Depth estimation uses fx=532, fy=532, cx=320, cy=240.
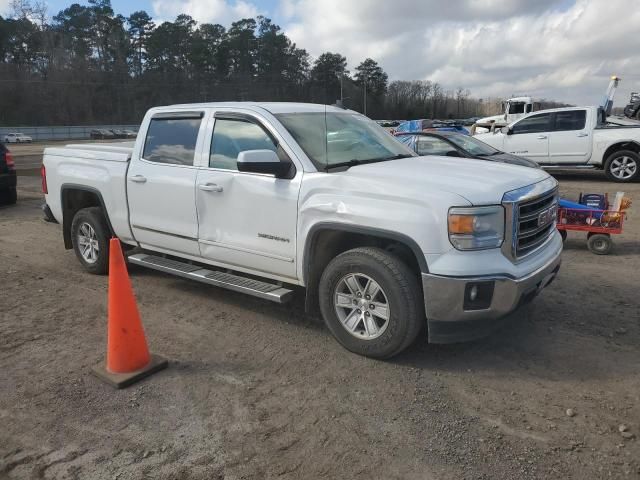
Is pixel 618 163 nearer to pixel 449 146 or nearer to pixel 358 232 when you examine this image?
pixel 449 146

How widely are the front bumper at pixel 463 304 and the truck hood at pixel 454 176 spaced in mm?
544

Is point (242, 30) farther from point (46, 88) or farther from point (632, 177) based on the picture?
point (632, 177)

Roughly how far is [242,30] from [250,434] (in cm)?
6609

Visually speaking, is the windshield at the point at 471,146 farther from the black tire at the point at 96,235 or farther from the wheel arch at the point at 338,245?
the black tire at the point at 96,235

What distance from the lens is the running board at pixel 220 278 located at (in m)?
4.36

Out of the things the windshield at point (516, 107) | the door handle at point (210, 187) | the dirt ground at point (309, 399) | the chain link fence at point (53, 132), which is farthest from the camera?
the chain link fence at point (53, 132)

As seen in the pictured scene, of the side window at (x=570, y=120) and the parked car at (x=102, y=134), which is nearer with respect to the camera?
the side window at (x=570, y=120)

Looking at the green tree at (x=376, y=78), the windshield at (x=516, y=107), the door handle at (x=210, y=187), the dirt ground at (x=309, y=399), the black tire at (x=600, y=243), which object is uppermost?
the green tree at (x=376, y=78)

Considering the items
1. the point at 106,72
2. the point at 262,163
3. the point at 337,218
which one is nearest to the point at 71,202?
the point at 262,163

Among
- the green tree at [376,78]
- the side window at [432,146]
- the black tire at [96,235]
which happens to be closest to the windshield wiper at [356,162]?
the black tire at [96,235]

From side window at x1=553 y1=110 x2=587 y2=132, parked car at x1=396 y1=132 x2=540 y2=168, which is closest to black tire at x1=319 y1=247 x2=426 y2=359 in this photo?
parked car at x1=396 y1=132 x2=540 y2=168

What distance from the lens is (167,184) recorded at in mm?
5070

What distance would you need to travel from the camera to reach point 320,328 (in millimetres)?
4691

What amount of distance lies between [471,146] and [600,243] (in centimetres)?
415
